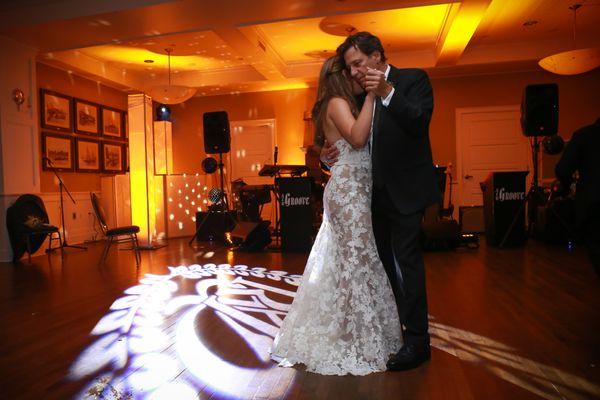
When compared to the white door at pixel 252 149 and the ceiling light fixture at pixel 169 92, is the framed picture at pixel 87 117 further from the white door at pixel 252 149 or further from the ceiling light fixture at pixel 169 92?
the white door at pixel 252 149

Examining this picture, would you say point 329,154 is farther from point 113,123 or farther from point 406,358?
point 113,123

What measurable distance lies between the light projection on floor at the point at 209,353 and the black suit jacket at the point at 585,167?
81cm

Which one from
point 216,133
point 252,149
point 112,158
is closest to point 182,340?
point 216,133

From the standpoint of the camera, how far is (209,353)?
7.25 ft

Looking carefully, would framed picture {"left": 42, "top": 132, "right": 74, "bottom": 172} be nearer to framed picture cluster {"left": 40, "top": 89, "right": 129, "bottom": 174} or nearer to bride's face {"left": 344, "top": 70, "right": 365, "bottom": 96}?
framed picture cluster {"left": 40, "top": 89, "right": 129, "bottom": 174}

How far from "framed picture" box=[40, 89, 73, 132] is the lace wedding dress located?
681cm

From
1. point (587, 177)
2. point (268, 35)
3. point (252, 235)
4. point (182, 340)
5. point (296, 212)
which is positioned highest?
point (268, 35)

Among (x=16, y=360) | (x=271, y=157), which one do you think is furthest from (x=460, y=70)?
(x=16, y=360)

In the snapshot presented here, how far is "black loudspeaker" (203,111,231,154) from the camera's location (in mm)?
6758

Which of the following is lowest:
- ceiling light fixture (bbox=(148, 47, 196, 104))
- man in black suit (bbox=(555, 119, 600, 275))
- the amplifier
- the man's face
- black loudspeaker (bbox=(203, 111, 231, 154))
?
the amplifier

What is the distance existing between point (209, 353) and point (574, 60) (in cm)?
628

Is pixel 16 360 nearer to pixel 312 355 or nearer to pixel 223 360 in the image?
pixel 223 360

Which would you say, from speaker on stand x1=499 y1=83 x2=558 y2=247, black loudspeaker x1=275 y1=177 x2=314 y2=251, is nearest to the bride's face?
black loudspeaker x1=275 y1=177 x2=314 y2=251

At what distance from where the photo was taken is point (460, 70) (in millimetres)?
8164
